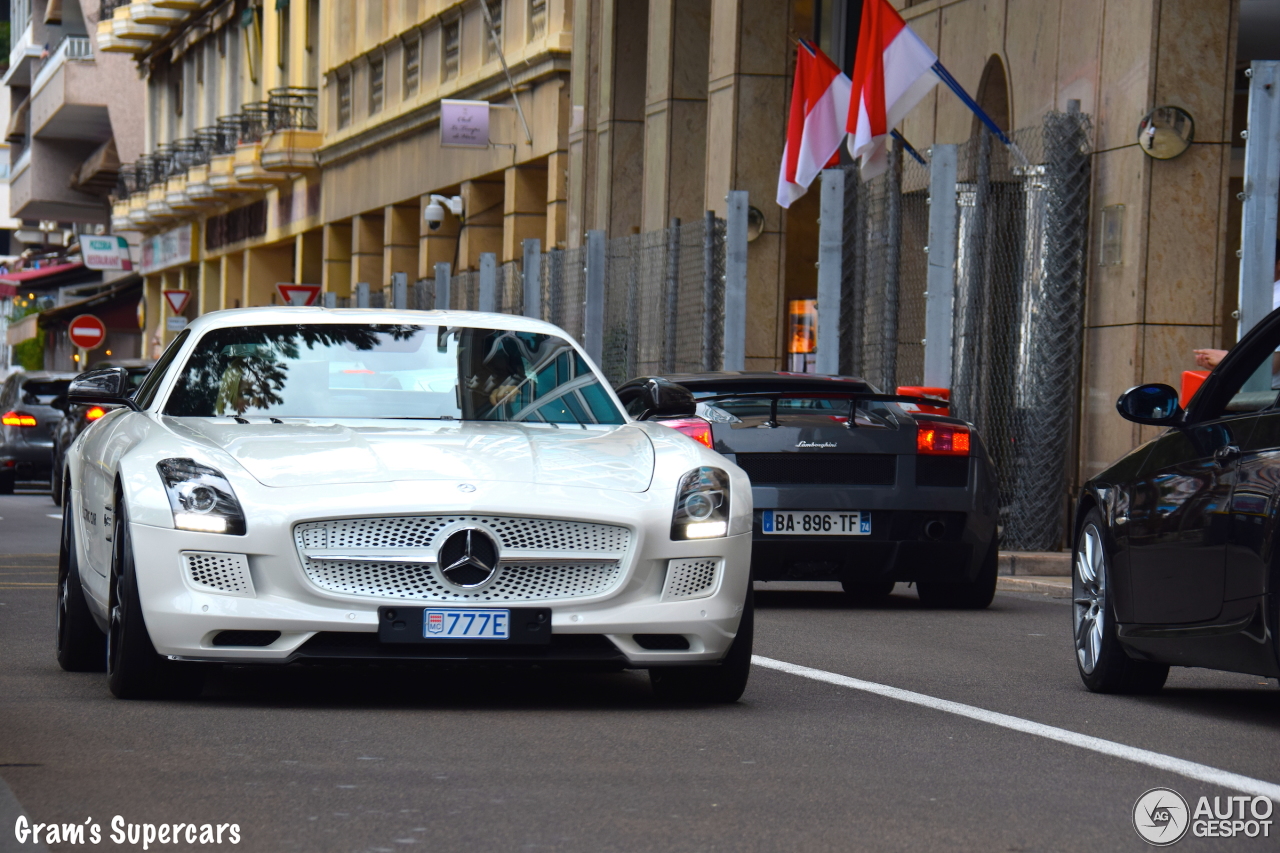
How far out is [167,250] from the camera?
198 ft

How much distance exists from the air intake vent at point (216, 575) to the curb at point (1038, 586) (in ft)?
25.1

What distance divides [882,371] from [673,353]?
4858mm

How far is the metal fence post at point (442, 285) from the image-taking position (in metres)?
30.0

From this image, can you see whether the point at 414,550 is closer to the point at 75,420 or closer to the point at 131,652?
the point at 131,652

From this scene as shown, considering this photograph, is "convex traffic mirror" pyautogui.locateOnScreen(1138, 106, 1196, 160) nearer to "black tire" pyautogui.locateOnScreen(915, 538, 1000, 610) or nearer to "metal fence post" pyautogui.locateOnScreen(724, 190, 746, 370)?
"metal fence post" pyautogui.locateOnScreen(724, 190, 746, 370)

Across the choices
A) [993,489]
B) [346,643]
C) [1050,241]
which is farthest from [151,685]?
[1050,241]

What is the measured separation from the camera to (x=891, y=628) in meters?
11.0

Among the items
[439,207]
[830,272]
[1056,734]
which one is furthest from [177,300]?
[1056,734]

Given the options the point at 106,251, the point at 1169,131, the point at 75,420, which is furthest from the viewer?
the point at 106,251

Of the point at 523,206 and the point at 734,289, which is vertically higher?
the point at 523,206

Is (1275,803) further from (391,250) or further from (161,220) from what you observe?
(161,220)

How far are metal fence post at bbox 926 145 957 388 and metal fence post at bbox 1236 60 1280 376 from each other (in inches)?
127

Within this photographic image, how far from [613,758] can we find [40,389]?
24.1 metres

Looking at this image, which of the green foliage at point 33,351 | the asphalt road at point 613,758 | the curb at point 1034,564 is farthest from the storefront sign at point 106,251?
the asphalt road at point 613,758
